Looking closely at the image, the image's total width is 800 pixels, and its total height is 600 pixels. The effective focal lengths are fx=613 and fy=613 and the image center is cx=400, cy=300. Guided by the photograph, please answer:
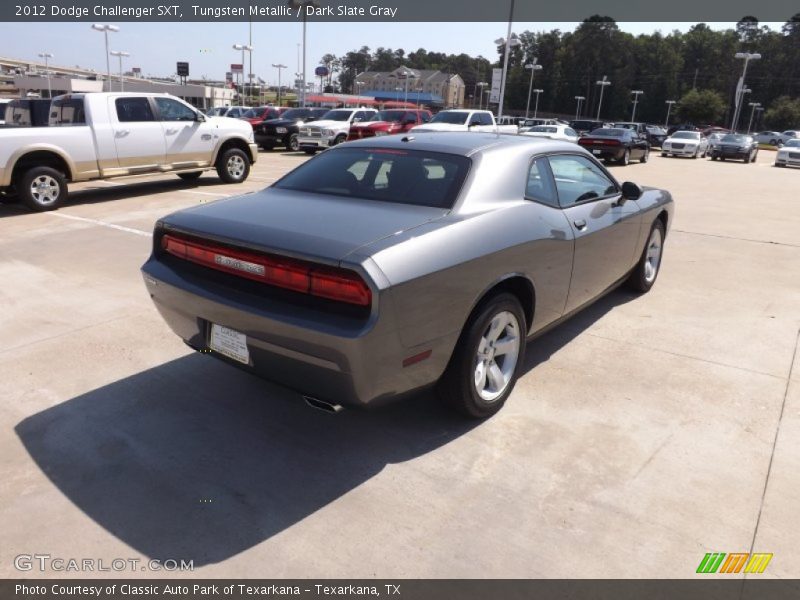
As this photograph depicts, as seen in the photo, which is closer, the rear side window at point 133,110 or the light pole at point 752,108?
the rear side window at point 133,110

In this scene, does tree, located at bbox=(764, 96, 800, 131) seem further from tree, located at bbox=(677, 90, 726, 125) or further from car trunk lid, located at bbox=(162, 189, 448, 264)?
car trunk lid, located at bbox=(162, 189, 448, 264)

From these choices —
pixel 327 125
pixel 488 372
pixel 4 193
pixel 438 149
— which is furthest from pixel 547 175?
pixel 327 125

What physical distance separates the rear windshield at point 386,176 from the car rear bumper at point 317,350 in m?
0.97

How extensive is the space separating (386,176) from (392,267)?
129 centimetres

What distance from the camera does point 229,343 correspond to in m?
3.10

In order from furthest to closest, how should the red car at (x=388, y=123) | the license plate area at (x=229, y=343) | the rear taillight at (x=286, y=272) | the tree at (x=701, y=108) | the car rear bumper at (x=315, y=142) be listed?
the tree at (x=701, y=108)
the car rear bumper at (x=315, y=142)
the red car at (x=388, y=123)
the license plate area at (x=229, y=343)
the rear taillight at (x=286, y=272)

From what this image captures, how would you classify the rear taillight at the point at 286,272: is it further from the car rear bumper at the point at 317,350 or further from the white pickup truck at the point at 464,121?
the white pickup truck at the point at 464,121

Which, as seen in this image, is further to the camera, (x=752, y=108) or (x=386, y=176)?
(x=752, y=108)

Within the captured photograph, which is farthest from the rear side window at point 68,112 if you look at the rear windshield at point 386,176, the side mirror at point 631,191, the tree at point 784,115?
the tree at point 784,115

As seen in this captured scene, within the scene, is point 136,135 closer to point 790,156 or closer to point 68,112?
point 68,112

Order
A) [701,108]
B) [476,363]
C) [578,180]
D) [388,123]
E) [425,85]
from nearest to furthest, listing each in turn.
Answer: [476,363]
[578,180]
[388,123]
[701,108]
[425,85]

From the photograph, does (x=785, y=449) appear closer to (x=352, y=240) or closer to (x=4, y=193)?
(x=352, y=240)

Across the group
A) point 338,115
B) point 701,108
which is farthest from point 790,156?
point 701,108

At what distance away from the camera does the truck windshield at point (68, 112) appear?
10086mm
